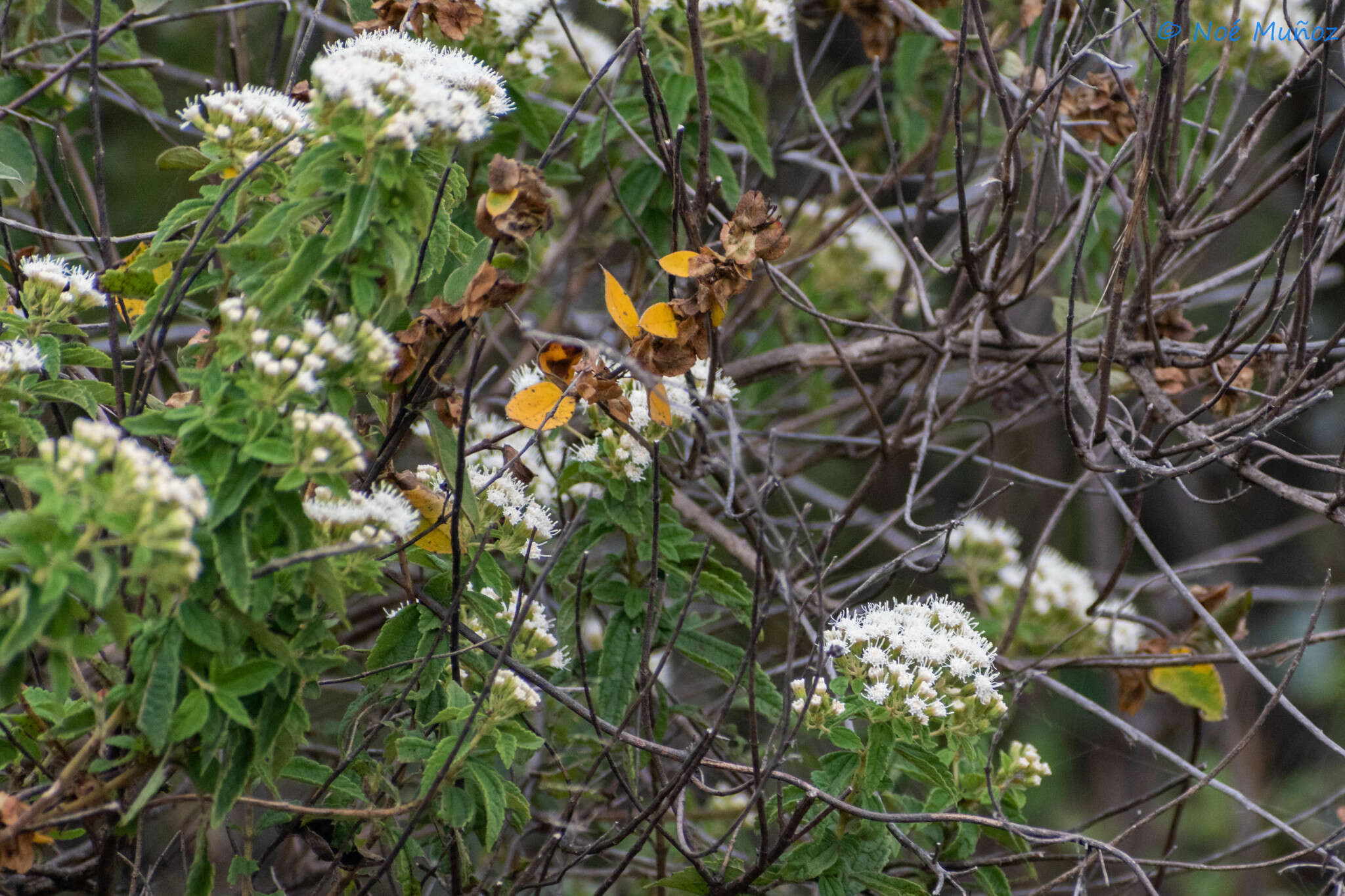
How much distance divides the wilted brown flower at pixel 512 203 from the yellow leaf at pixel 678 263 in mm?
261

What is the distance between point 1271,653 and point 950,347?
881mm

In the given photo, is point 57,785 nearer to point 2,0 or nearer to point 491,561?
point 491,561

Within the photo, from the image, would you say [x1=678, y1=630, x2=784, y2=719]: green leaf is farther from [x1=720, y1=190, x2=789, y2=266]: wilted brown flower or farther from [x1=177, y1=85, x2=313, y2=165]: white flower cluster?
[x1=177, y1=85, x2=313, y2=165]: white flower cluster

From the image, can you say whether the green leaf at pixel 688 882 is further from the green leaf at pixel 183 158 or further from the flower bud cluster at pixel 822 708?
the green leaf at pixel 183 158

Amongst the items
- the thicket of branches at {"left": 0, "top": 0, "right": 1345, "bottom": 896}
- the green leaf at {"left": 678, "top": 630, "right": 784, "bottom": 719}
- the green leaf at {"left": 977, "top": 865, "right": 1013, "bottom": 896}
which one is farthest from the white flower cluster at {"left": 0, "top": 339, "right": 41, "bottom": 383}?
the green leaf at {"left": 977, "top": 865, "right": 1013, "bottom": 896}

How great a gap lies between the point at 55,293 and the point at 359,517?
56 centimetres

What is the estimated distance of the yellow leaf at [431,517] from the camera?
145 centimetres

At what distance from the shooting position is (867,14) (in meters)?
2.63

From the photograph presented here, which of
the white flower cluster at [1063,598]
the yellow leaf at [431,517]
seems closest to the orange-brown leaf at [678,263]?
the yellow leaf at [431,517]

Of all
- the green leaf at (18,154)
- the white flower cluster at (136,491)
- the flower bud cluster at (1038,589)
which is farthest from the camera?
the flower bud cluster at (1038,589)

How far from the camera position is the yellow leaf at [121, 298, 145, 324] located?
63.1 inches

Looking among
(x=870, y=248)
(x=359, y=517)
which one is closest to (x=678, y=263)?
(x=359, y=517)

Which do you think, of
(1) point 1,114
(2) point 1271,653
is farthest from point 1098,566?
(1) point 1,114

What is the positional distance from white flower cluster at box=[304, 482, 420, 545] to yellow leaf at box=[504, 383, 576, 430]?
0.31 m
